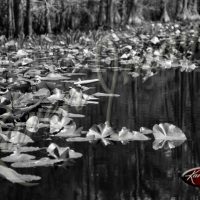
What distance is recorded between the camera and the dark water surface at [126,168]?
1.67 metres

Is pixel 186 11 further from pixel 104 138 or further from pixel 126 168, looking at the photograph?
pixel 126 168

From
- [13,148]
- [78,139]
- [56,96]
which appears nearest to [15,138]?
[13,148]

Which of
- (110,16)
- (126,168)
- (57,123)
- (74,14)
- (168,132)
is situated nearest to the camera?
(126,168)

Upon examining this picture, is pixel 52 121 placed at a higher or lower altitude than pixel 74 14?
higher

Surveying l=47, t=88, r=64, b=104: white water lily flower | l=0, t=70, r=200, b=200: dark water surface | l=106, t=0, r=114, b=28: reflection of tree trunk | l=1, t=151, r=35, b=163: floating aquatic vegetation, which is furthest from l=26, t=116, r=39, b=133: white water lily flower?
l=106, t=0, r=114, b=28: reflection of tree trunk

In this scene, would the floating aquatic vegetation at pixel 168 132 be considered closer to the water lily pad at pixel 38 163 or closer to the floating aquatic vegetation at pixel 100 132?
the floating aquatic vegetation at pixel 100 132

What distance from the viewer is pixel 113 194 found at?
1.67 meters

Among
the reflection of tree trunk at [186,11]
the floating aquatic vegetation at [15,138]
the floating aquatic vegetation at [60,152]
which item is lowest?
the reflection of tree trunk at [186,11]

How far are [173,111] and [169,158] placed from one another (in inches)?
43.0

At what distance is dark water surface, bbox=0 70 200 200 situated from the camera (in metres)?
1.67

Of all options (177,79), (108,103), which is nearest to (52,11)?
(177,79)

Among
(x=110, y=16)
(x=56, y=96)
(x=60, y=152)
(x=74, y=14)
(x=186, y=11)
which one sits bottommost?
(x=186, y=11)

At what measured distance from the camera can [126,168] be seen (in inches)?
77.5

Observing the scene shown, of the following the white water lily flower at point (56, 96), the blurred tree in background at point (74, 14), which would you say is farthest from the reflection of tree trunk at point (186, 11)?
the white water lily flower at point (56, 96)
